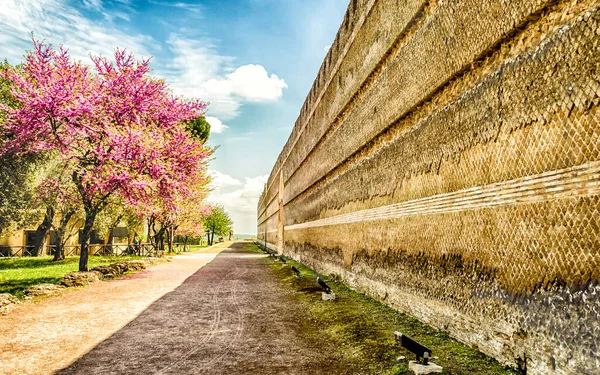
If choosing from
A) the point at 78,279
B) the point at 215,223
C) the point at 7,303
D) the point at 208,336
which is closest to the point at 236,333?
the point at 208,336

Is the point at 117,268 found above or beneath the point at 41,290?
above

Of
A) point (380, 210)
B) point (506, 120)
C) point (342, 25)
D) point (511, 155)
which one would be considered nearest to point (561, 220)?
point (511, 155)

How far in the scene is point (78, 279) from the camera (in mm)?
11344

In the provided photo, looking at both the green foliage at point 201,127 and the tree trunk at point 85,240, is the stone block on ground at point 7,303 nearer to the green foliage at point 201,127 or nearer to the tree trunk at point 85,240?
the tree trunk at point 85,240

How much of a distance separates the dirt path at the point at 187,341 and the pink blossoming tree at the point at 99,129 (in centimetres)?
615

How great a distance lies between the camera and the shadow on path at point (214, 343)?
4203mm

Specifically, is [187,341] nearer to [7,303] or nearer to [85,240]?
[7,303]

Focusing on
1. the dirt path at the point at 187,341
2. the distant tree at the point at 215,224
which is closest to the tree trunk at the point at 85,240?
the dirt path at the point at 187,341

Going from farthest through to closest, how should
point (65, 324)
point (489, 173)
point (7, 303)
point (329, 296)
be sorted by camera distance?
point (7, 303) → point (329, 296) → point (65, 324) → point (489, 173)

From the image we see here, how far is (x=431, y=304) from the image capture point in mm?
4656

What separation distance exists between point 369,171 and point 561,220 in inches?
190

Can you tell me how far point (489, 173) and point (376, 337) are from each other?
2.37 metres

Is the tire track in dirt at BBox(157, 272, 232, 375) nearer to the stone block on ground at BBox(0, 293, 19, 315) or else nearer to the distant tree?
the stone block on ground at BBox(0, 293, 19, 315)

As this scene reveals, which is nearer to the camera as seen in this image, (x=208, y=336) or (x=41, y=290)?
(x=208, y=336)
